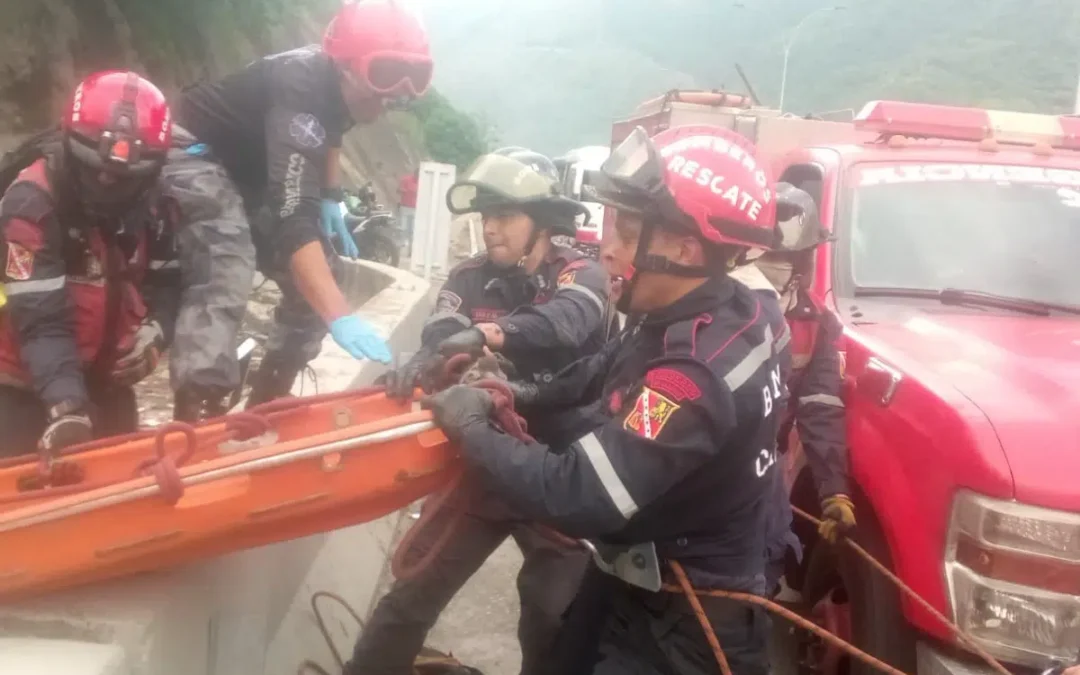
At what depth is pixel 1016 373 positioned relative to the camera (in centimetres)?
280

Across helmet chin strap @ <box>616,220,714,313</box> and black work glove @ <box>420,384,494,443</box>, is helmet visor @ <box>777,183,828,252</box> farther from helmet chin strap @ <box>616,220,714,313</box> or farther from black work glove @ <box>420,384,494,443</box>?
black work glove @ <box>420,384,494,443</box>

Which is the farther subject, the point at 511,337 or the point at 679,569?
the point at 511,337

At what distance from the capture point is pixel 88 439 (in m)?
2.78

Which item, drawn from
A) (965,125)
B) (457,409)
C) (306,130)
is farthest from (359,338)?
(965,125)

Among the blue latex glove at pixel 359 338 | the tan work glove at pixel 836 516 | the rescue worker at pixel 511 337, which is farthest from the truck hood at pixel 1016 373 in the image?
the blue latex glove at pixel 359 338

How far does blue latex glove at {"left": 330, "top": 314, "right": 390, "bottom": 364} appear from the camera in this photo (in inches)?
134

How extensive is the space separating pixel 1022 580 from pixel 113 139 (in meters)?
2.81

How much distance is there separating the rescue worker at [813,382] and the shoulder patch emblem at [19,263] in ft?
7.44

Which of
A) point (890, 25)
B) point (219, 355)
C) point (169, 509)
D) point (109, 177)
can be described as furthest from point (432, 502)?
point (890, 25)

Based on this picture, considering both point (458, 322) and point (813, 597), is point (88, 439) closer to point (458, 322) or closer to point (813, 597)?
point (458, 322)

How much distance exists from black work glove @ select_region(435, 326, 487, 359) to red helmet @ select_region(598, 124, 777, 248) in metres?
0.80

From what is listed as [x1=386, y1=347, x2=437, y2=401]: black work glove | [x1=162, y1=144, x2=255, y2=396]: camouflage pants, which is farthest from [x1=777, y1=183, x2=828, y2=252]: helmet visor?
[x1=162, y1=144, x2=255, y2=396]: camouflage pants

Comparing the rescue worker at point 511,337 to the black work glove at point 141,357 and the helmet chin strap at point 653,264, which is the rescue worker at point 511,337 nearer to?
the helmet chin strap at point 653,264

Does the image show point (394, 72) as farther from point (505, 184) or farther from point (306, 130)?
point (505, 184)
